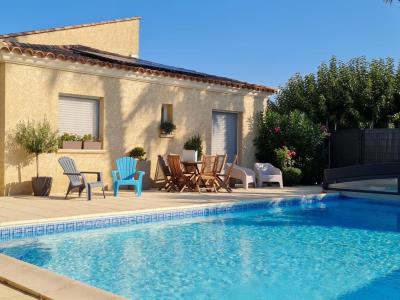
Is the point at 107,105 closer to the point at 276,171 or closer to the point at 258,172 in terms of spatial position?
the point at 258,172

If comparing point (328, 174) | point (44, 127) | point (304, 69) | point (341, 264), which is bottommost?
point (341, 264)

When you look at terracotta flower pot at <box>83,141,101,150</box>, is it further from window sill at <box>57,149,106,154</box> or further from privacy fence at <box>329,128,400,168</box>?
privacy fence at <box>329,128,400,168</box>

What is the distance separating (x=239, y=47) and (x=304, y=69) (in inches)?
136

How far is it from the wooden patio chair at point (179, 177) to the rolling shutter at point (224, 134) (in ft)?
10.2

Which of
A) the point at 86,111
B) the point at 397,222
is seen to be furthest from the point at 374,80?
the point at 86,111

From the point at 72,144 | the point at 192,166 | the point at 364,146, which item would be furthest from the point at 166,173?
the point at 364,146

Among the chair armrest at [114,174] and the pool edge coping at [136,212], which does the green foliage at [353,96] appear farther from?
the chair armrest at [114,174]

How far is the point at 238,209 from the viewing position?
1147 centimetres

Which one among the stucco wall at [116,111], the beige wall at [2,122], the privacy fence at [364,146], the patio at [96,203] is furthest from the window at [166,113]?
the privacy fence at [364,146]

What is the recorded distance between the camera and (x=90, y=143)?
13.3 metres

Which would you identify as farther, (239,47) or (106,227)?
(239,47)

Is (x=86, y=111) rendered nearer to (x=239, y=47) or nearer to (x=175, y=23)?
(x=175, y=23)

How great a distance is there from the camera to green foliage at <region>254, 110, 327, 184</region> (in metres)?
17.4

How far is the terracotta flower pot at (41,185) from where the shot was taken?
11.7m
